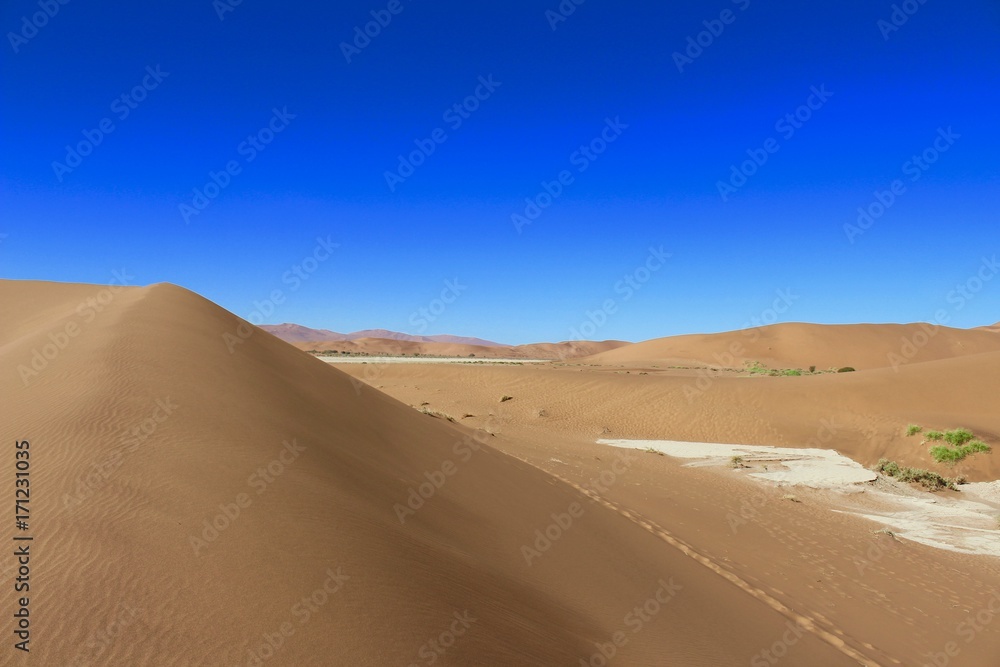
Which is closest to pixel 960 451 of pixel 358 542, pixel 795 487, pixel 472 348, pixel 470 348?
pixel 795 487

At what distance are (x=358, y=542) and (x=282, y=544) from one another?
0.58 meters

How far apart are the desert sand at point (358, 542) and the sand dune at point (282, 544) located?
2cm

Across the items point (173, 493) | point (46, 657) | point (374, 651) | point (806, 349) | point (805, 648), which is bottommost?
point (805, 648)

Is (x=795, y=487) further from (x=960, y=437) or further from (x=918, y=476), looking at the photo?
(x=960, y=437)

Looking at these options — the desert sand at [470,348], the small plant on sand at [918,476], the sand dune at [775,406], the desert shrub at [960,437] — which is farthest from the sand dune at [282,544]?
the desert sand at [470,348]

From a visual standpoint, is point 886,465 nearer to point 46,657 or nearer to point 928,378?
point 928,378

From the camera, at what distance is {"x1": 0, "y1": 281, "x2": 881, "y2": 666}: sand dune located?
306 cm

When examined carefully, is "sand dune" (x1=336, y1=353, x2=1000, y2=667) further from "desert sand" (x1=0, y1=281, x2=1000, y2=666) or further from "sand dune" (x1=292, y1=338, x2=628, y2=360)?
"sand dune" (x1=292, y1=338, x2=628, y2=360)

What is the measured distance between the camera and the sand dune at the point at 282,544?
3.06m

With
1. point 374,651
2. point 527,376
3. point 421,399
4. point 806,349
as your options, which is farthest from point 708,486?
point 806,349

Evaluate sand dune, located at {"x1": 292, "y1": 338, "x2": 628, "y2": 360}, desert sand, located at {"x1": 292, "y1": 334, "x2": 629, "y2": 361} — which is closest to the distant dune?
desert sand, located at {"x1": 292, "y1": 334, "x2": 629, "y2": 361}

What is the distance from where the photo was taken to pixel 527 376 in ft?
109

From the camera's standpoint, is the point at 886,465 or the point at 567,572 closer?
the point at 567,572

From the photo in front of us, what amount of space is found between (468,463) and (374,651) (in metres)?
6.56
